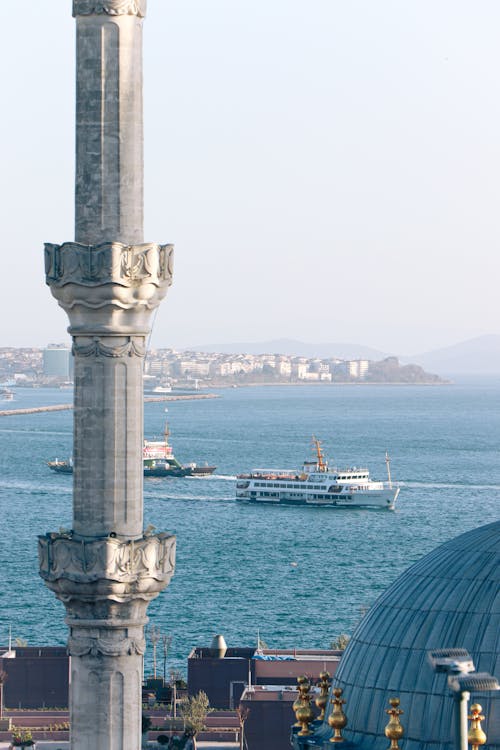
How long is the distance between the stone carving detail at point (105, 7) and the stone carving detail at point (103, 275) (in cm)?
341

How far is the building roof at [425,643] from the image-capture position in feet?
81.4

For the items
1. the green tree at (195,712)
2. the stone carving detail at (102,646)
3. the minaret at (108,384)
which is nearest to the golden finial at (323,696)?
the minaret at (108,384)

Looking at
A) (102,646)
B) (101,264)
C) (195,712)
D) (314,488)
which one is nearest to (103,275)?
(101,264)

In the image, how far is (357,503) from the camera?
172m

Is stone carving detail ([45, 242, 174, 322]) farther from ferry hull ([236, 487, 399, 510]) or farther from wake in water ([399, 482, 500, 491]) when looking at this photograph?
wake in water ([399, 482, 500, 491])

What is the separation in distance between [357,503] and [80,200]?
148709mm

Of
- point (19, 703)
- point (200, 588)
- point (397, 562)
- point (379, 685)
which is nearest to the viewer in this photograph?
point (379, 685)

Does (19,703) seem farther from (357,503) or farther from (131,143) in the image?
(357,503)

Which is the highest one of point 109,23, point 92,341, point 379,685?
point 109,23

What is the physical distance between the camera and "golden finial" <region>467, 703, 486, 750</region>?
75.3ft

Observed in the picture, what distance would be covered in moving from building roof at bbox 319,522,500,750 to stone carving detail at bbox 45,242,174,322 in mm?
6429

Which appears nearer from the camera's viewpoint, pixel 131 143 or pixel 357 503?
pixel 131 143

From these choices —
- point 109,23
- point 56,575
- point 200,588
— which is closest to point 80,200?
point 109,23

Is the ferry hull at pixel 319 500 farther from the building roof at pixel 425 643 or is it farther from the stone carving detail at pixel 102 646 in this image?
the stone carving detail at pixel 102 646
